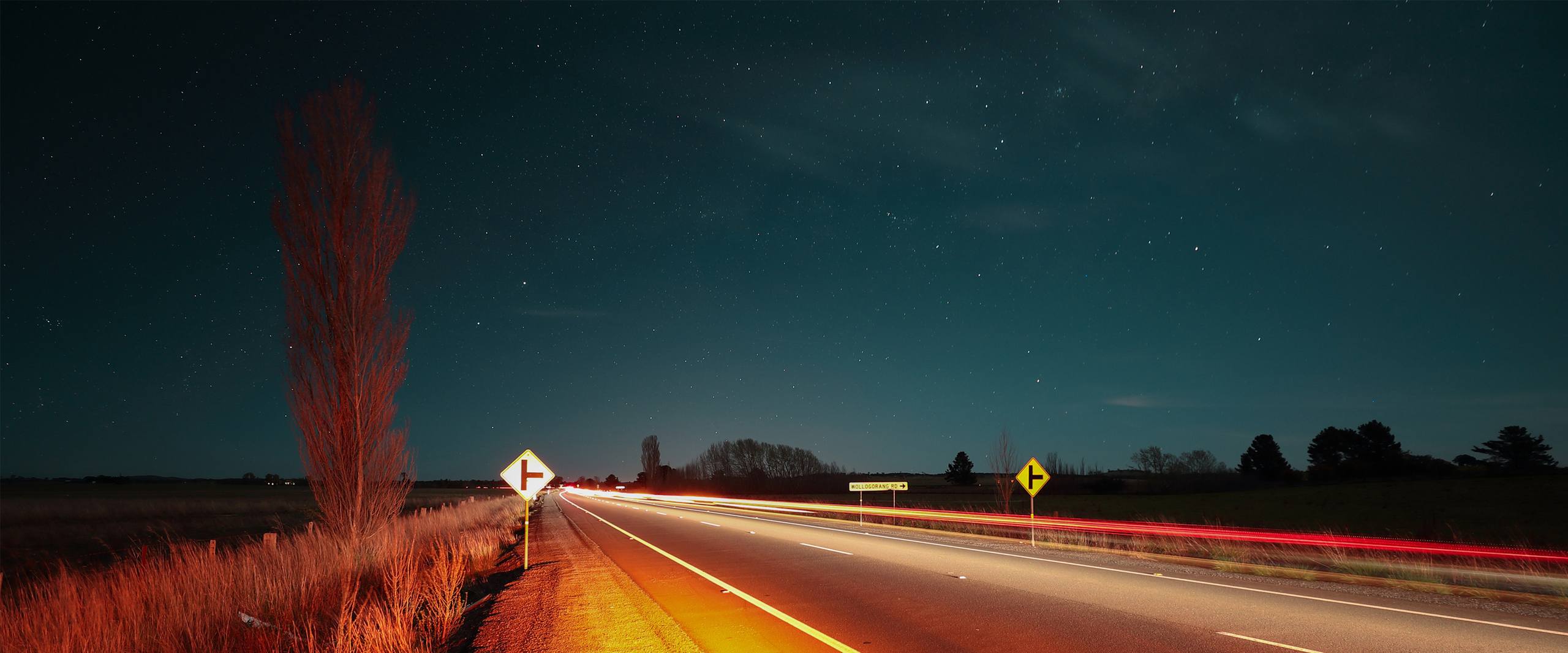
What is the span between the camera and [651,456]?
451 feet

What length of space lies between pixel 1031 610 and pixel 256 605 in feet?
35.6

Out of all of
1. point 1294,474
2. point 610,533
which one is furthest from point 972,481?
point 610,533

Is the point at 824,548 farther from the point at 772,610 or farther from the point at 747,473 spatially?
the point at 747,473

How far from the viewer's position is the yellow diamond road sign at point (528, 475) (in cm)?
1466

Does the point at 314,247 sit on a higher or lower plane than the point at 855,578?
higher

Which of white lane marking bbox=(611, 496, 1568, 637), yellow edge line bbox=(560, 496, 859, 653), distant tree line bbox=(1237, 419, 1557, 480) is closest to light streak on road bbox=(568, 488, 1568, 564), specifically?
white lane marking bbox=(611, 496, 1568, 637)

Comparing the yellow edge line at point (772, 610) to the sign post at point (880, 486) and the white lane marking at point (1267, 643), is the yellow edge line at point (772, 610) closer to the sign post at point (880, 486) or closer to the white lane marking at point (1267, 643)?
the white lane marking at point (1267, 643)

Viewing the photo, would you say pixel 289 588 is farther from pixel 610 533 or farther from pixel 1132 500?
pixel 1132 500

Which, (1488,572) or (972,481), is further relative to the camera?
(972,481)

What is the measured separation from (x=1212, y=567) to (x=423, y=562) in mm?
16748

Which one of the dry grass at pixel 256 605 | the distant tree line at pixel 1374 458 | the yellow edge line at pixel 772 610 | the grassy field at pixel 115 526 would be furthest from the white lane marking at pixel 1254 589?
the distant tree line at pixel 1374 458

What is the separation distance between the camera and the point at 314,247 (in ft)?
50.5

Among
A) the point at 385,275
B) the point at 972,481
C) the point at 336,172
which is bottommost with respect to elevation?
the point at 972,481

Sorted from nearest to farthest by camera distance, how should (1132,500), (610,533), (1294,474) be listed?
1. (610,533)
2. (1132,500)
3. (1294,474)
